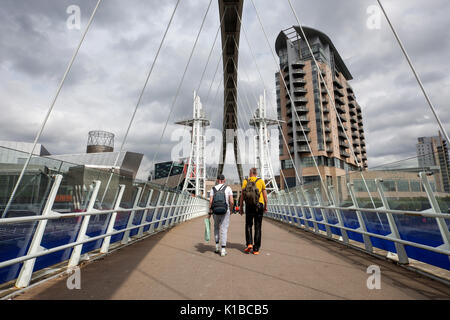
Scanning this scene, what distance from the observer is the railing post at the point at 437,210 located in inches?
133

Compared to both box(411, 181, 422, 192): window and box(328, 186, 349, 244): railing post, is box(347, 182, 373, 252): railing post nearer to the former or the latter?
box(328, 186, 349, 244): railing post

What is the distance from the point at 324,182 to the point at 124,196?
17.0ft

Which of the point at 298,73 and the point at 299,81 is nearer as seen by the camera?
the point at 299,81

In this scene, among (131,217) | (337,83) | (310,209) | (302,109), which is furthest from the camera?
(337,83)

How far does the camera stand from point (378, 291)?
10.0 feet

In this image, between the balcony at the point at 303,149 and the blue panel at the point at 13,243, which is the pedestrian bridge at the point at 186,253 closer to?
the blue panel at the point at 13,243

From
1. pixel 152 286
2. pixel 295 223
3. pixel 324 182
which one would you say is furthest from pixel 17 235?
pixel 295 223

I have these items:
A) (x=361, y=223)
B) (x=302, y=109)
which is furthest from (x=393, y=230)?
(x=302, y=109)

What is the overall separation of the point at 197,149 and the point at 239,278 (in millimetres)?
35177

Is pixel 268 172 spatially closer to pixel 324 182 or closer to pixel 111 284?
pixel 324 182

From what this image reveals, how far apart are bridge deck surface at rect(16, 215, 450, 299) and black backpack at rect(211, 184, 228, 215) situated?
32.9 inches

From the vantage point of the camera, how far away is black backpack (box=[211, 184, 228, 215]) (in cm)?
530

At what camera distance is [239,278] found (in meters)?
3.62

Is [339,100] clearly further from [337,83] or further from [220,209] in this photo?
[220,209]
